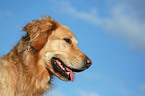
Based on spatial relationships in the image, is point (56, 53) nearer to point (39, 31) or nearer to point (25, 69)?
point (39, 31)

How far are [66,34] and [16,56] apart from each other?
→ 1.55 metres

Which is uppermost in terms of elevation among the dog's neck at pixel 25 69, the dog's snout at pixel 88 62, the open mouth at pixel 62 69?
the dog's snout at pixel 88 62

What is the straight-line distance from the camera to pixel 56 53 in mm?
5121

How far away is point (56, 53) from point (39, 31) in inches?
29.5

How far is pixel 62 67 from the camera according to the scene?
515cm

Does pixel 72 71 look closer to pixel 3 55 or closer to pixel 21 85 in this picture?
pixel 21 85

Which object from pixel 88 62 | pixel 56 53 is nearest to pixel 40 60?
pixel 56 53

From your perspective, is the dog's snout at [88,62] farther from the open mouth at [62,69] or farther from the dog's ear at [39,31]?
the dog's ear at [39,31]

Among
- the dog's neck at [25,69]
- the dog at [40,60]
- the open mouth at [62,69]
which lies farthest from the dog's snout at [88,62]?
the dog's neck at [25,69]

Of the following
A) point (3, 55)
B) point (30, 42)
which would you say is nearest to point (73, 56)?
point (30, 42)

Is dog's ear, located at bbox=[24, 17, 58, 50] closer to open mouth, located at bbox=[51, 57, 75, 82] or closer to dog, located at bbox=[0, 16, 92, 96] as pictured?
dog, located at bbox=[0, 16, 92, 96]

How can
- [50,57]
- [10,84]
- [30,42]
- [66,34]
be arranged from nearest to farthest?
[10,84]
[30,42]
[50,57]
[66,34]

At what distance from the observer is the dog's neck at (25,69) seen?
181 inches

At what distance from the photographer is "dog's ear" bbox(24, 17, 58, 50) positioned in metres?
4.82
